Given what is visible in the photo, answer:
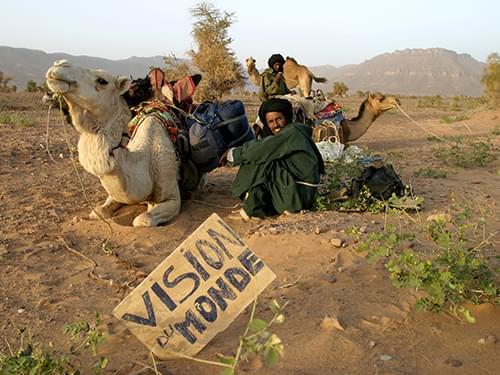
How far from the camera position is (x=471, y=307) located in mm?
3191

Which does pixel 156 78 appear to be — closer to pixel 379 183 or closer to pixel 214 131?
pixel 214 131

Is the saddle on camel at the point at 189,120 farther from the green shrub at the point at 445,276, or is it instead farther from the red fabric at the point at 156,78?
the green shrub at the point at 445,276

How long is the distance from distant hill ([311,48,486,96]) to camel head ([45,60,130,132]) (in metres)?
74.0

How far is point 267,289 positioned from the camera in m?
3.63

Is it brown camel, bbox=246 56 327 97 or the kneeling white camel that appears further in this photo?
brown camel, bbox=246 56 327 97

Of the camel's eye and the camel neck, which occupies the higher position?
the camel's eye

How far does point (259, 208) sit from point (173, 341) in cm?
284

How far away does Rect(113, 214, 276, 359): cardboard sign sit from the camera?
107 inches

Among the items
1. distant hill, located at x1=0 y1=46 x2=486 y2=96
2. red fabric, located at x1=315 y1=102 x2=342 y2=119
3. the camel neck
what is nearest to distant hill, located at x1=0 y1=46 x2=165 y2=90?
distant hill, located at x1=0 y1=46 x2=486 y2=96

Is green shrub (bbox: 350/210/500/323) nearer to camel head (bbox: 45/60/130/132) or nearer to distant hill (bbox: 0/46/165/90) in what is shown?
camel head (bbox: 45/60/130/132)

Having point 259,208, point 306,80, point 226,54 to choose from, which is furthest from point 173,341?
point 226,54

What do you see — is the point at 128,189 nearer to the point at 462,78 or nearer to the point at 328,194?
the point at 328,194

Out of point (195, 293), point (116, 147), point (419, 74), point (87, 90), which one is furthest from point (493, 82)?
point (419, 74)

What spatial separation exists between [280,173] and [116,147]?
5.25 ft
